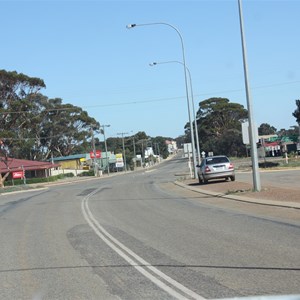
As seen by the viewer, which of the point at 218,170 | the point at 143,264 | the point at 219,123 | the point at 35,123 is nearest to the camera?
the point at 143,264

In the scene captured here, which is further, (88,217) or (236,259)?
(88,217)

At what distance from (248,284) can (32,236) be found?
24.3ft

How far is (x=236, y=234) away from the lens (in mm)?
10469

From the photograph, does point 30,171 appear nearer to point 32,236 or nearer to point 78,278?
point 32,236

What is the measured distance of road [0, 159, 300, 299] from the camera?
21.0 feet

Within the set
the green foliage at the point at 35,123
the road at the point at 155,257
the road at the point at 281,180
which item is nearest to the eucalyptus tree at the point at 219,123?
the green foliage at the point at 35,123

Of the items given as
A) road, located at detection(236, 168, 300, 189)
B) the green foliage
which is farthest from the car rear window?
the green foliage

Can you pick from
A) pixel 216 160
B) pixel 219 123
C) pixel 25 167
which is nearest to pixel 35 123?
pixel 25 167

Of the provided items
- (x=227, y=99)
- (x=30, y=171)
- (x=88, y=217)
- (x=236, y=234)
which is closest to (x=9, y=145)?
(x=30, y=171)

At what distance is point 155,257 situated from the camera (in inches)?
339

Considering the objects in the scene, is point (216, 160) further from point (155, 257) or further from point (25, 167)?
point (25, 167)

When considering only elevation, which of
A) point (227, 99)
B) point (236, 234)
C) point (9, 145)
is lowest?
point (236, 234)

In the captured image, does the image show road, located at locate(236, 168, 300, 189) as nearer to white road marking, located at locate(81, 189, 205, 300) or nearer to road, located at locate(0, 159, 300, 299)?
road, located at locate(0, 159, 300, 299)

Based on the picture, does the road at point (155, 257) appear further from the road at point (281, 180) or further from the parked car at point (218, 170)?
the parked car at point (218, 170)
